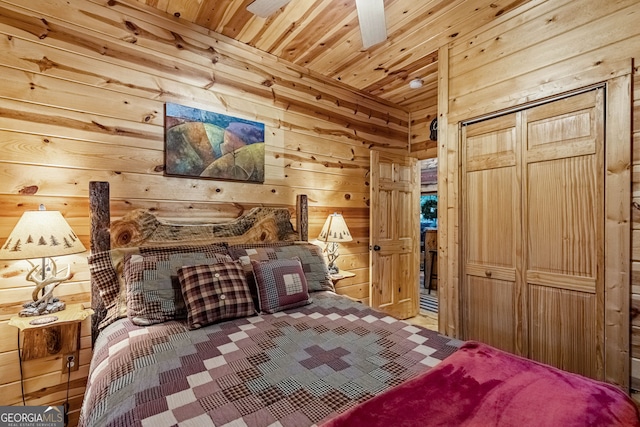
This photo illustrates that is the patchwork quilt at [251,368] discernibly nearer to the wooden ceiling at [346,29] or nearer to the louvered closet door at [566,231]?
the louvered closet door at [566,231]

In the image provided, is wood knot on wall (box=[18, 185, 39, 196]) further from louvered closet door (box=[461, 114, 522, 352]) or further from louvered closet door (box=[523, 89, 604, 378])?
louvered closet door (box=[523, 89, 604, 378])

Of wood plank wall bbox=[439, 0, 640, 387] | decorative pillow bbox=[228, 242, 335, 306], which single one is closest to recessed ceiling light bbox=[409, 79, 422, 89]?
wood plank wall bbox=[439, 0, 640, 387]

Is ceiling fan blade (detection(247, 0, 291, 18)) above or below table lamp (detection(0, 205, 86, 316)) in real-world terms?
above

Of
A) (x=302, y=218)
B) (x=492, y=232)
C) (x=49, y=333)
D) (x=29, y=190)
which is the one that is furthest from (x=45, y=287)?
(x=492, y=232)

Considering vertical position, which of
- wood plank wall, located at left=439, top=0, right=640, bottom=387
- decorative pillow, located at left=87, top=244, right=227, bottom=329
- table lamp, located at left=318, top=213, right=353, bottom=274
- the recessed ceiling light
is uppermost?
the recessed ceiling light

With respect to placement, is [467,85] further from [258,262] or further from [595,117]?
[258,262]

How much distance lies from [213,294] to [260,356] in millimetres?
559

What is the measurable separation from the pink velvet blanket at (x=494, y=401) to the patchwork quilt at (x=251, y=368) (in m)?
0.11

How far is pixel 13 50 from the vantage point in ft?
5.66

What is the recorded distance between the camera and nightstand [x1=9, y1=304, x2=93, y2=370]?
61.2 inches

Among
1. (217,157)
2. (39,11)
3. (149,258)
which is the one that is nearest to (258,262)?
(149,258)

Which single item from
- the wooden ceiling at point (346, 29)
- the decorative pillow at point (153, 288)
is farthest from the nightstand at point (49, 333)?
the wooden ceiling at point (346, 29)

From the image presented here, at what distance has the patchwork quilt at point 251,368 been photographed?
0.91m

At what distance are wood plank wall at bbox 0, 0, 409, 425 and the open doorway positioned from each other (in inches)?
98.0
